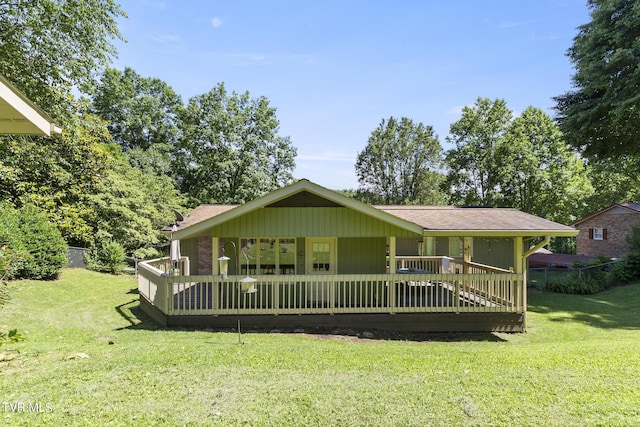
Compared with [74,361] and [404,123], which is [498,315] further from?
[404,123]

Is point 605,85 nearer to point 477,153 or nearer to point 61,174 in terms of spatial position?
point 477,153

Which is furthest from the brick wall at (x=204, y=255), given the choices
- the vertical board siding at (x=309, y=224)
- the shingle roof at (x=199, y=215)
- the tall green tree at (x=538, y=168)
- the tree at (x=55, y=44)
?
the tall green tree at (x=538, y=168)

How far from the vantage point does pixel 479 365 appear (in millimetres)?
5523

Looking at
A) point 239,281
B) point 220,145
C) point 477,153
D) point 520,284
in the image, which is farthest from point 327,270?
point 477,153

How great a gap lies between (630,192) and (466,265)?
36355 millimetres

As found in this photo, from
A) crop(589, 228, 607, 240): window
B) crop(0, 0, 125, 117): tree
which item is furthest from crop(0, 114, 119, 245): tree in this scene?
crop(589, 228, 607, 240): window

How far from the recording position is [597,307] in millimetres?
12805

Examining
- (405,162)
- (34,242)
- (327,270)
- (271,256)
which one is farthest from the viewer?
(405,162)

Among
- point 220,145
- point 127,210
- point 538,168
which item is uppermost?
point 220,145

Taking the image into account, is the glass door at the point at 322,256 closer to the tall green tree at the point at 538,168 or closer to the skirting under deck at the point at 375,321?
the skirting under deck at the point at 375,321

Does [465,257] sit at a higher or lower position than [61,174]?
lower

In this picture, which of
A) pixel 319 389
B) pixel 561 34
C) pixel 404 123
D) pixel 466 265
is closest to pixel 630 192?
pixel 404 123

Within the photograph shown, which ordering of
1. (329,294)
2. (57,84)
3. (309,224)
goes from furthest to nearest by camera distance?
(57,84), (309,224), (329,294)

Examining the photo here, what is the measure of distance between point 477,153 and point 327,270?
25232 mm
